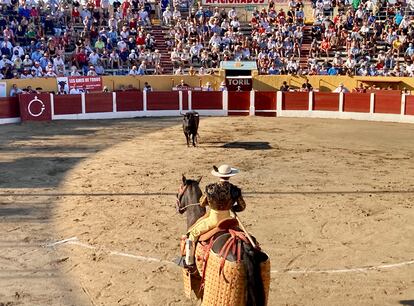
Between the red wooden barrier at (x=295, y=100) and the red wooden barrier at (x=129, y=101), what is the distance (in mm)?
5100

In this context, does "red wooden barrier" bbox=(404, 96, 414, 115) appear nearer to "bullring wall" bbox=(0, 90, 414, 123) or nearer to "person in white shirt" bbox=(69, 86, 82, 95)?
"bullring wall" bbox=(0, 90, 414, 123)

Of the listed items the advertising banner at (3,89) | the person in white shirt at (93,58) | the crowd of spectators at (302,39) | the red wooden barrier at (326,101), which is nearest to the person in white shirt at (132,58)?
the person in white shirt at (93,58)

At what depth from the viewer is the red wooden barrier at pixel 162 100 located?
21.6 metres

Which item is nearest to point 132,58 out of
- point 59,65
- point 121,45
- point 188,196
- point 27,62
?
point 121,45

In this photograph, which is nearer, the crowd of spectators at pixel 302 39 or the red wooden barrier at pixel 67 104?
the red wooden barrier at pixel 67 104

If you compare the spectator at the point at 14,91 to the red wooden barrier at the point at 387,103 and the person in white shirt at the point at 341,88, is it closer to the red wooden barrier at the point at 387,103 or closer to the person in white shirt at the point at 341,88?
the person in white shirt at the point at 341,88

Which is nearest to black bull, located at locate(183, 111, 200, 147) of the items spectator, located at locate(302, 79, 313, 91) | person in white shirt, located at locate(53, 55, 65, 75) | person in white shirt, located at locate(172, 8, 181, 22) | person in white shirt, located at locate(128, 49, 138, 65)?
spectator, located at locate(302, 79, 313, 91)

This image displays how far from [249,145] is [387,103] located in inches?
302

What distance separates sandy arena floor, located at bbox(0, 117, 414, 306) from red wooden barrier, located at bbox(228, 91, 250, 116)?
505cm

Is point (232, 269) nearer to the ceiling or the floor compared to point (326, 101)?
nearer to the ceiling

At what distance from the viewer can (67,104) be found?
20.5 meters

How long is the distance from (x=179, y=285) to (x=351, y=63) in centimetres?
1829

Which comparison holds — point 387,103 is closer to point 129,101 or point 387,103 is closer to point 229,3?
point 129,101

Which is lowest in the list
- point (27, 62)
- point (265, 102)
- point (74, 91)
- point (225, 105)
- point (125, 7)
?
point (225, 105)
